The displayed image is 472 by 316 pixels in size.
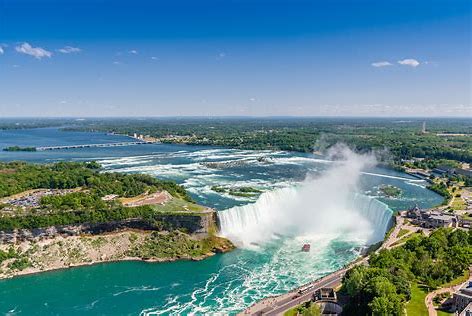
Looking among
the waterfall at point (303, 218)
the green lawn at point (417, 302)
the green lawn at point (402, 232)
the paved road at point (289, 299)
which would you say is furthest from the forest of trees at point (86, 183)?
the green lawn at point (417, 302)

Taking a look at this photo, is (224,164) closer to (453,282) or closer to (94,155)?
(94,155)

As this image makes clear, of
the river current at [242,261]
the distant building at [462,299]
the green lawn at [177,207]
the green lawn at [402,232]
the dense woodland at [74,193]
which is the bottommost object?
the river current at [242,261]

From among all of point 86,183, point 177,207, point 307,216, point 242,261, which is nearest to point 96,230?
point 177,207

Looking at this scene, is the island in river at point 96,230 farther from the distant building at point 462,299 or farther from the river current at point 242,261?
the distant building at point 462,299

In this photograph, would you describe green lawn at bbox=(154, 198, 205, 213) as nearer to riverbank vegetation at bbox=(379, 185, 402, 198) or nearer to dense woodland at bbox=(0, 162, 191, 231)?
dense woodland at bbox=(0, 162, 191, 231)

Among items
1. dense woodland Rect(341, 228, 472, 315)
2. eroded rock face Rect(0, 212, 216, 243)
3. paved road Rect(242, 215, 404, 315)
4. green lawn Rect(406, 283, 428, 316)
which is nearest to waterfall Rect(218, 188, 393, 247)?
eroded rock face Rect(0, 212, 216, 243)

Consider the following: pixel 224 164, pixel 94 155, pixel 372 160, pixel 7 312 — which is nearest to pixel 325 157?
pixel 372 160

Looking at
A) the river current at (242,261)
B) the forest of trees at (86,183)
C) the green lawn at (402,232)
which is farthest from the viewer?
the forest of trees at (86,183)
